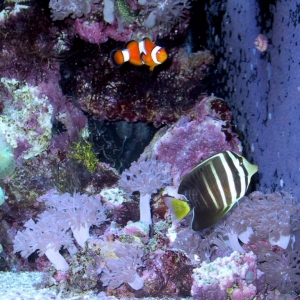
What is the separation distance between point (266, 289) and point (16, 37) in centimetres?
405

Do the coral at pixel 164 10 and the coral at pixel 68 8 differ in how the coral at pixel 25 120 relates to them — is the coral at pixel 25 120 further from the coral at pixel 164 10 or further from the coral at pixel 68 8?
the coral at pixel 164 10

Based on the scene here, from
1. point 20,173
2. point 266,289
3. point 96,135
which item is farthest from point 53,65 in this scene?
point 266,289

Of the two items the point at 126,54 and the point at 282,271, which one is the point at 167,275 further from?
the point at 126,54

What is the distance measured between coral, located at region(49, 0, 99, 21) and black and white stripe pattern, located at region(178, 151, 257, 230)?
115 inches

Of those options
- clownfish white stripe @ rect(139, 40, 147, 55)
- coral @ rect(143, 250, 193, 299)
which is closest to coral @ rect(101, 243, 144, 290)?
coral @ rect(143, 250, 193, 299)

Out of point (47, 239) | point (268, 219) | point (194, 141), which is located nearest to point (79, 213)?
point (47, 239)

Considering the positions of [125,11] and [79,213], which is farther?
[125,11]

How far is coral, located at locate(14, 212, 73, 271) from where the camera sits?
3330mm

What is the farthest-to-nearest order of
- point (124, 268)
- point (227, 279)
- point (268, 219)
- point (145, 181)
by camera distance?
point (145, 181), point (268, 219), point (124, 268), point (227, 279)

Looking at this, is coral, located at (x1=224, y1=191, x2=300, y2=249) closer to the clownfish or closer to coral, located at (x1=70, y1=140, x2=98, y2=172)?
the clownfish

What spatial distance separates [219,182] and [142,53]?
2.13m

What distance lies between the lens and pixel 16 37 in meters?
4.55

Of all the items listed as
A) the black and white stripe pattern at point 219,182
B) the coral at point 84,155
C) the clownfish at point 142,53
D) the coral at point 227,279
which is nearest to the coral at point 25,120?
the coral at point 84,155

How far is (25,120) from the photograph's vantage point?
179 inches
